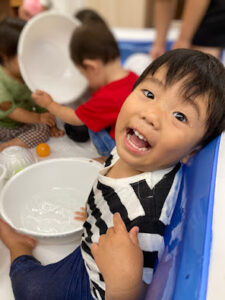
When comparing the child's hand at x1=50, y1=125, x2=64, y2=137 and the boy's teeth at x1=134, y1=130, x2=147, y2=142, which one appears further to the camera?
the child's hand at x1=50, y1=125, x2=64, y2=137

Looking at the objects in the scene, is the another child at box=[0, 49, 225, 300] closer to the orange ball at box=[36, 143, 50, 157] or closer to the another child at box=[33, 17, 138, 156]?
the another child at box=[33, 17, 138, 156]

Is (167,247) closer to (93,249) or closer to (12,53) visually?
(93,249)

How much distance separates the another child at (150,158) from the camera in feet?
1.76

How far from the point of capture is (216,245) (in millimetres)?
476

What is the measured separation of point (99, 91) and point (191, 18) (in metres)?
0.77

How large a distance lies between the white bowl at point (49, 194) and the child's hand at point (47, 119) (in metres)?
0.18

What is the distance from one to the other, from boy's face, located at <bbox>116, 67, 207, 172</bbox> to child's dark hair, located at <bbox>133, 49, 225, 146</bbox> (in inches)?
0.4

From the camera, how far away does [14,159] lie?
1035 mm

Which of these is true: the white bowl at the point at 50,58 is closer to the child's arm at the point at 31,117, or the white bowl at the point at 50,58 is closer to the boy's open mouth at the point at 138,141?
the child's arm at the point at 31,117

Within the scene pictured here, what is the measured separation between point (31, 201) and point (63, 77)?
761 millimetres

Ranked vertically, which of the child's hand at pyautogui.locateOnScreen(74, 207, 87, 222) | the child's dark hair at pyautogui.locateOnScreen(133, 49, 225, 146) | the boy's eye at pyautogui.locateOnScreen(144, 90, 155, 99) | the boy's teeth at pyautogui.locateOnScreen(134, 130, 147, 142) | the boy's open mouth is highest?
the child's dark hair at pyautogui.locateOnScreen(133, 49, 225, 146)

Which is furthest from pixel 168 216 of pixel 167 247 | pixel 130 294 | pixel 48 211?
pixel 48 211

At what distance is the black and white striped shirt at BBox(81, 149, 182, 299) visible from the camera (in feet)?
1.88

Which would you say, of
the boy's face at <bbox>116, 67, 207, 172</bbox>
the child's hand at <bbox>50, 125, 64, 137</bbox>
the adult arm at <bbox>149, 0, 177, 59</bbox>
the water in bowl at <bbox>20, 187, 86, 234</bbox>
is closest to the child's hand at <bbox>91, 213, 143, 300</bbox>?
the boy's face at <bbox>116, 67, 207, 172</bbox>
